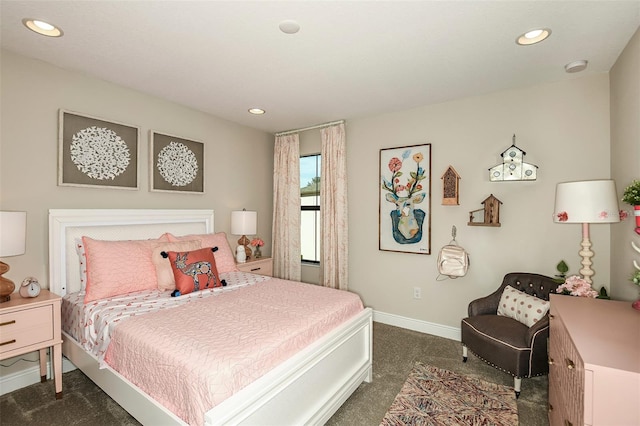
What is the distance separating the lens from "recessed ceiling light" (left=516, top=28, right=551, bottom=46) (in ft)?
6.50

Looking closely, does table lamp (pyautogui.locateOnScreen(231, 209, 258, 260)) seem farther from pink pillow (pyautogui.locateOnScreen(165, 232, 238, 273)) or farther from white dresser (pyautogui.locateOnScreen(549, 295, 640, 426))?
white dresser (pyautogui.locateOnScreen(549, 295, 640, 426))

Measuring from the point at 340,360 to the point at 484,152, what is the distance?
8.15 feet

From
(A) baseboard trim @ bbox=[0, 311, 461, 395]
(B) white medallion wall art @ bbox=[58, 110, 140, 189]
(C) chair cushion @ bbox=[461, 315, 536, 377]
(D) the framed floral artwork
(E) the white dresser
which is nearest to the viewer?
(E) the white dresser

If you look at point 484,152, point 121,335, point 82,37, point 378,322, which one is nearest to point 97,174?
point 82,37

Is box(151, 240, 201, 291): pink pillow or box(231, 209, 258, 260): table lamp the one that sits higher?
box(231, 209, 258, 260): table lamp

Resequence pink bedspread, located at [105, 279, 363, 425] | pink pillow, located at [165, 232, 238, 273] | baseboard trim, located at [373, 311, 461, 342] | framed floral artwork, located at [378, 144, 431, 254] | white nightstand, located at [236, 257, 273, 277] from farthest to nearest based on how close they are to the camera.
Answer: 1. white nightstand, located at [236, 257, 273, 277]
2. framed floral artwork, located at [378, 144, 431, 254]
3. baseboard trim, located at [373, 311, 461, 342]
4. pink pillow, located at [165, 232, 238, 273]
5. pink bedspread, located at [105, 279, 363, 425]

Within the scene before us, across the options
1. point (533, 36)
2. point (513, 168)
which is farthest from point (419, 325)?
point (533, 36)

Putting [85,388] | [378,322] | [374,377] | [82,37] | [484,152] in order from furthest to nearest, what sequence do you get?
1. [378,322]
2. [484,152]
3. [374,377]
4. [85,388]
5. [82,37]

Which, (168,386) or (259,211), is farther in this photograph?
(259,211)

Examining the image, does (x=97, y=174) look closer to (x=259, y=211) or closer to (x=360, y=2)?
(x=259, y=211)

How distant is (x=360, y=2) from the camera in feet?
5.64

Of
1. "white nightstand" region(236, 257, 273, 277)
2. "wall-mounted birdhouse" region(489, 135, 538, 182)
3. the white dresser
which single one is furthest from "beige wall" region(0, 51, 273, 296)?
the white dresser

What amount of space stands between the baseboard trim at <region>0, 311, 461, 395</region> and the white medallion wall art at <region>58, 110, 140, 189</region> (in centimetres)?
152

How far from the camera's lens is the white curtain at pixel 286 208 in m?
4.38
